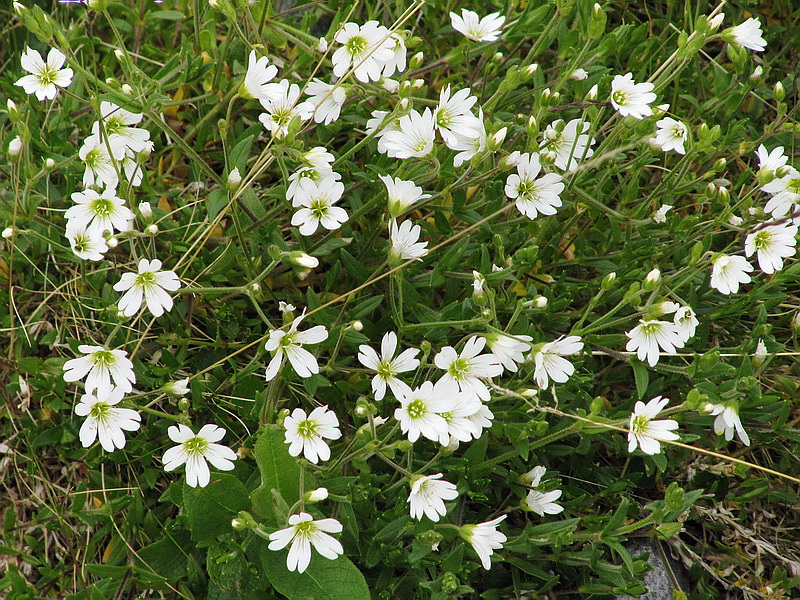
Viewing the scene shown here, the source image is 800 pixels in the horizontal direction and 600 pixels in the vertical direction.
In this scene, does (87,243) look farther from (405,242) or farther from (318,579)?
(318,579)

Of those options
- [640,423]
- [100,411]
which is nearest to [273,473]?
[100,411]

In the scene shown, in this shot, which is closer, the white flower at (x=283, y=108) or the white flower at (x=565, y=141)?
the white flower at (x=283, y=108)

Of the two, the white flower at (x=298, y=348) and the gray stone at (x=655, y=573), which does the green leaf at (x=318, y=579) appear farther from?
A: the gray stone at (x=655, y=573)

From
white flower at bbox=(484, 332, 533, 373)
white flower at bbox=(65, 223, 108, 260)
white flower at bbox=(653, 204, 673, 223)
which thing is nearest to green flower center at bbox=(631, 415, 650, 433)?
white flower at bbox=(484, 332, 533, 373)

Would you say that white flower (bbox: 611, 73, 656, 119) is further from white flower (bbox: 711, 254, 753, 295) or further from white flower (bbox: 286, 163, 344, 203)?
white flower (bbox: 286, 163, 344, 203)

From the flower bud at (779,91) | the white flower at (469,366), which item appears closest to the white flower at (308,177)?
the white flower at (469,366)

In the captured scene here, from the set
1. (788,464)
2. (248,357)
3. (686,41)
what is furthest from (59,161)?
(788,464)
